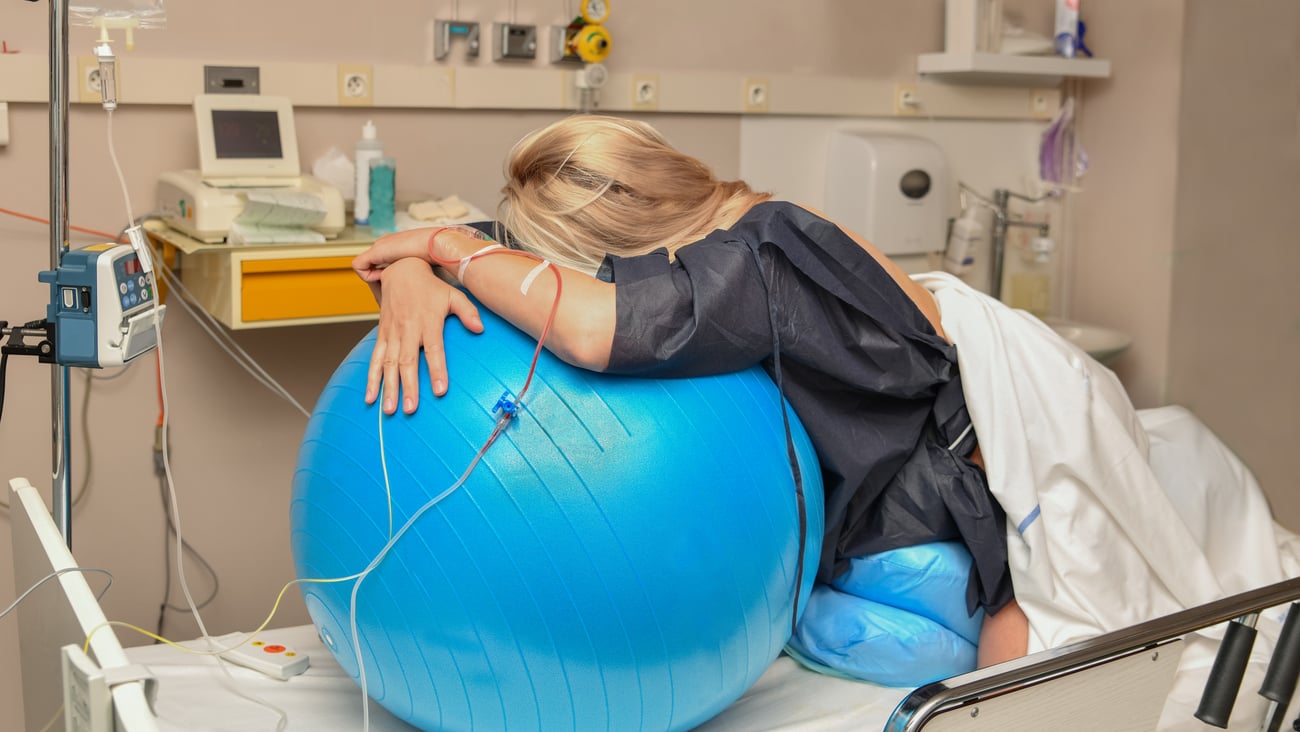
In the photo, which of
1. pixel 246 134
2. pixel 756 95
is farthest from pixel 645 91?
pixel 246 134

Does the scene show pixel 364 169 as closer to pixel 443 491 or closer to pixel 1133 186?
pixel 443 491

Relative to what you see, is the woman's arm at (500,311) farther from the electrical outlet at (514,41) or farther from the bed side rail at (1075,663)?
the electrical outlet at (514,41)

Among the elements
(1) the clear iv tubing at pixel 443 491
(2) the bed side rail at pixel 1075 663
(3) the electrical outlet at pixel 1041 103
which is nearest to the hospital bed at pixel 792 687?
(2) the bed side rail at pixel 1075 663

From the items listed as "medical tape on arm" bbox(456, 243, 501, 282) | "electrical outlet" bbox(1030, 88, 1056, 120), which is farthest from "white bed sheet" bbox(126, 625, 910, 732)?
"electrical outlet" bbox(1030, 88, 1056, 120)

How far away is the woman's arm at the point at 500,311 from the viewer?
1411 mm

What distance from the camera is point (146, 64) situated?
240cm

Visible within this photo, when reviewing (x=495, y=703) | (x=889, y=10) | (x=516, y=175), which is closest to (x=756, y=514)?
(x=495, y=703)

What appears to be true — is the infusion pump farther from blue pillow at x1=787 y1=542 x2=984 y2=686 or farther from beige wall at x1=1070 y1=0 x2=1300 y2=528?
beige wall at x1=1070 y1=0 x2=1300 y2=528

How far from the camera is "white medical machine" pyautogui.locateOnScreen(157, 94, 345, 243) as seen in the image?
7.31ft

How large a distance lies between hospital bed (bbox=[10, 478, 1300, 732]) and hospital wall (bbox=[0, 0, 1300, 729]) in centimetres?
80

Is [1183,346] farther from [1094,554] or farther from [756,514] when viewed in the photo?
[756,514]

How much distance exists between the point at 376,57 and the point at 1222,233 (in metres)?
2.58

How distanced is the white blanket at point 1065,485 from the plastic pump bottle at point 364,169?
1206mm

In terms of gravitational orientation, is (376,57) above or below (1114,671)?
above
